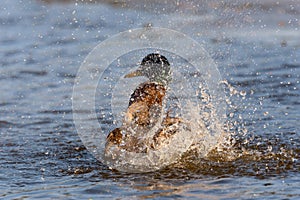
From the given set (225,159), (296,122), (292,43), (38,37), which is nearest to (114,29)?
(38,37)

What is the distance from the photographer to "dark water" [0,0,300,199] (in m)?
6.00

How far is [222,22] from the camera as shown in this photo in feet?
37.6

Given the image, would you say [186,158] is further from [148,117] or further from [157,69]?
[157,69]

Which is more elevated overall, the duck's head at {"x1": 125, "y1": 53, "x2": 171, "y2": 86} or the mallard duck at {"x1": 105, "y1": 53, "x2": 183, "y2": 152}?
the duck's head at {"x1": 125, "y1": 53, "x2": 171, "y2": 86}

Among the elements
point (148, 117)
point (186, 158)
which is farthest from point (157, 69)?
point (186, 158)

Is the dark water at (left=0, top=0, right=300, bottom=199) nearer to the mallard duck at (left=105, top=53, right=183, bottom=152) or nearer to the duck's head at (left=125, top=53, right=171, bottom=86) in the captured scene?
the mallard duck at (left=105, top=53, right=183, bottom=152)

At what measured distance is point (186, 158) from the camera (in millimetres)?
6621

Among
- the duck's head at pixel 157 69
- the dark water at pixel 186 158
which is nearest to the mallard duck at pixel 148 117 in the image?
the duck's head at pixel 157 69

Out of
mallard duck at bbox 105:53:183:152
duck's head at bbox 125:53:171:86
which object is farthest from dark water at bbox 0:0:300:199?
duck's head at bbox 125:53:171:86

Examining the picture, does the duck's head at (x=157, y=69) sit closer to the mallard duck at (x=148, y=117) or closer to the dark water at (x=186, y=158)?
the mallard duck at (x=148, y=117)

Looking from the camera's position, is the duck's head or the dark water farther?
the duck's head

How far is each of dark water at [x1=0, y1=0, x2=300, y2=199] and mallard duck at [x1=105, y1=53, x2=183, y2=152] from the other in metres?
0.25

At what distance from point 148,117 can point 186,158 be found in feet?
1.57

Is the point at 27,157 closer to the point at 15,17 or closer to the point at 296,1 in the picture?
the point at 15,17
